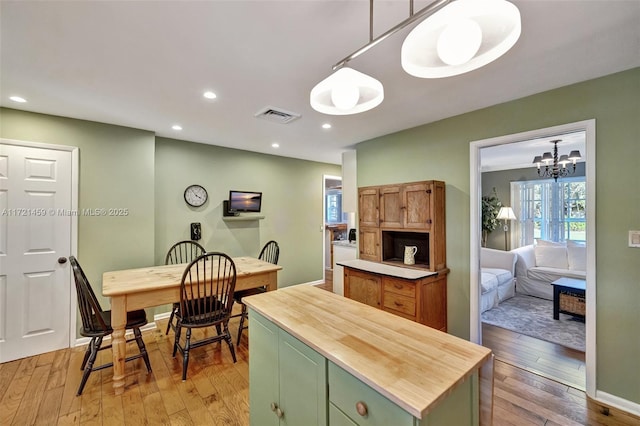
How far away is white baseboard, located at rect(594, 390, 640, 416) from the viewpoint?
6.51ft

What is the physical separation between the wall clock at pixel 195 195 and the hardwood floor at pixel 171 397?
2098 millimetres

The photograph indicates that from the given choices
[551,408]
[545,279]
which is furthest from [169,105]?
[545,279]

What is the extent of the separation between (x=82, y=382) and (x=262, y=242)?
289 cm

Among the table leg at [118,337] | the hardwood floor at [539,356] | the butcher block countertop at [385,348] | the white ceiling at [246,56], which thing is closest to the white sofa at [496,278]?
the hardwood floor at [539,356]

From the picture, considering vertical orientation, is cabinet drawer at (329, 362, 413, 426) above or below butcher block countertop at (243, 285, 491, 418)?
below

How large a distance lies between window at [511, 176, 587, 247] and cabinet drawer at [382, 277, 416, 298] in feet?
14.9

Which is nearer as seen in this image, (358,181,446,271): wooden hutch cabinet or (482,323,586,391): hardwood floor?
(482,323,586,391): hardwood floor

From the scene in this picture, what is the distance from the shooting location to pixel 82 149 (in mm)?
3041

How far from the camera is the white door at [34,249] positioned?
2684mm

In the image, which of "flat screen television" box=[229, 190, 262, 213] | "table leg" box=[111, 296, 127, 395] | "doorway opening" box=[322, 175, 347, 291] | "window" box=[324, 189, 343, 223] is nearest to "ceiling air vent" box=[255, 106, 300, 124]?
"flat screen television" box=[229, 190, 262, 213]

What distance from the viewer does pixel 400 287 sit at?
2900 mm

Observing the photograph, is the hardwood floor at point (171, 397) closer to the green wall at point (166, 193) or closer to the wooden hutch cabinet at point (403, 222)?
the green wall at point (166, 193)

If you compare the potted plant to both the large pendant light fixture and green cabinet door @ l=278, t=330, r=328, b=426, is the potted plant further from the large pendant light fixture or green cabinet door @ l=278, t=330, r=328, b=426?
green cabinet door @ l=278, t=330, r=328, b=426

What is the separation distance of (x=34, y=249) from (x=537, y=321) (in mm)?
5914
